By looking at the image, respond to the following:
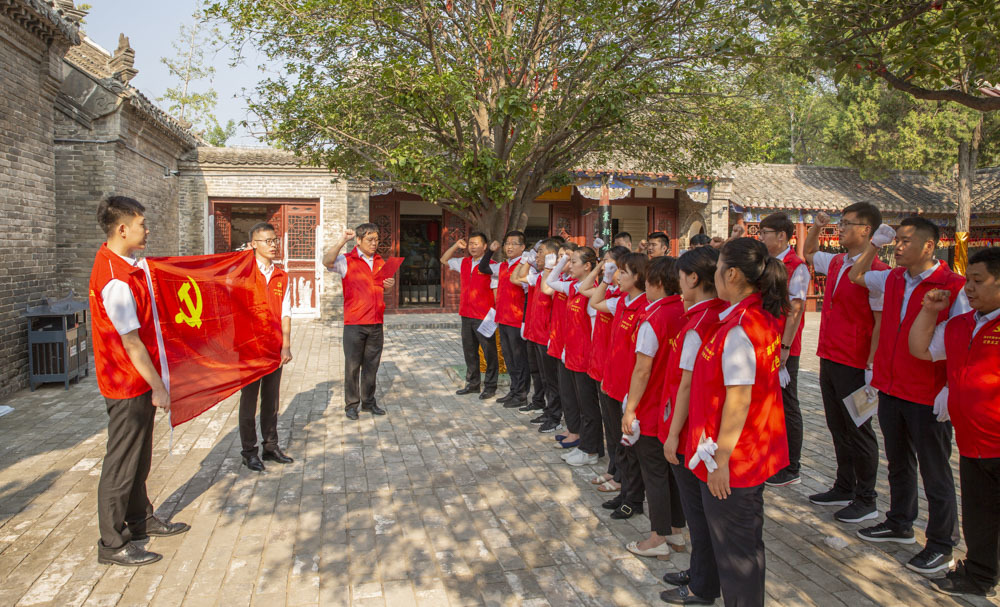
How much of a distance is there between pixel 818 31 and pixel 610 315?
3369 millimetres

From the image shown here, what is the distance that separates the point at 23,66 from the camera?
751cm

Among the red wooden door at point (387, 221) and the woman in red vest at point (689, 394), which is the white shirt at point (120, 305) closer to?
the woman in red vest at point (689, 394)

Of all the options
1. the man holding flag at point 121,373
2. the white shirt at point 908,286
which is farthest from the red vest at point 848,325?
the man holding flag at point 121,373

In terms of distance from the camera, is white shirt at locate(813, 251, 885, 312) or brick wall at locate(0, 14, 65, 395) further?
brick wall at locate(0, 14, 65, 395)

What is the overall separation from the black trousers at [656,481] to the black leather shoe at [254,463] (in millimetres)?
2990

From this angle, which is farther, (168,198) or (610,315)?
(168,198)

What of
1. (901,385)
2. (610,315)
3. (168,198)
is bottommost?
(901,385)

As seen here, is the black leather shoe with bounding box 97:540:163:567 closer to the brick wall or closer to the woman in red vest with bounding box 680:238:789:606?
the woman in red vest with bounding box 680:238:789:606

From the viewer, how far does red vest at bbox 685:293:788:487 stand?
2566 mm

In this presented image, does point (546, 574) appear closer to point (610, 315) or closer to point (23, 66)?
point (610, 315)

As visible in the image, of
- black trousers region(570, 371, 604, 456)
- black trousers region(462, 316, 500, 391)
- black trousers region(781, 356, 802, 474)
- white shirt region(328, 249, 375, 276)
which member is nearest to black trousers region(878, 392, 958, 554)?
black trousers region(781, 356, 802, 474)

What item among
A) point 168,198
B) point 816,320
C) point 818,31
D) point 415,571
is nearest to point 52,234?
point 168,198

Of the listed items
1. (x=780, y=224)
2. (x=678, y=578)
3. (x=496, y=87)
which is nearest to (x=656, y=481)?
(x=678, y=578)

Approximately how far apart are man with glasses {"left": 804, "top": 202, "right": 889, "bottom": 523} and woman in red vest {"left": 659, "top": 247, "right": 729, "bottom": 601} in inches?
59.7
